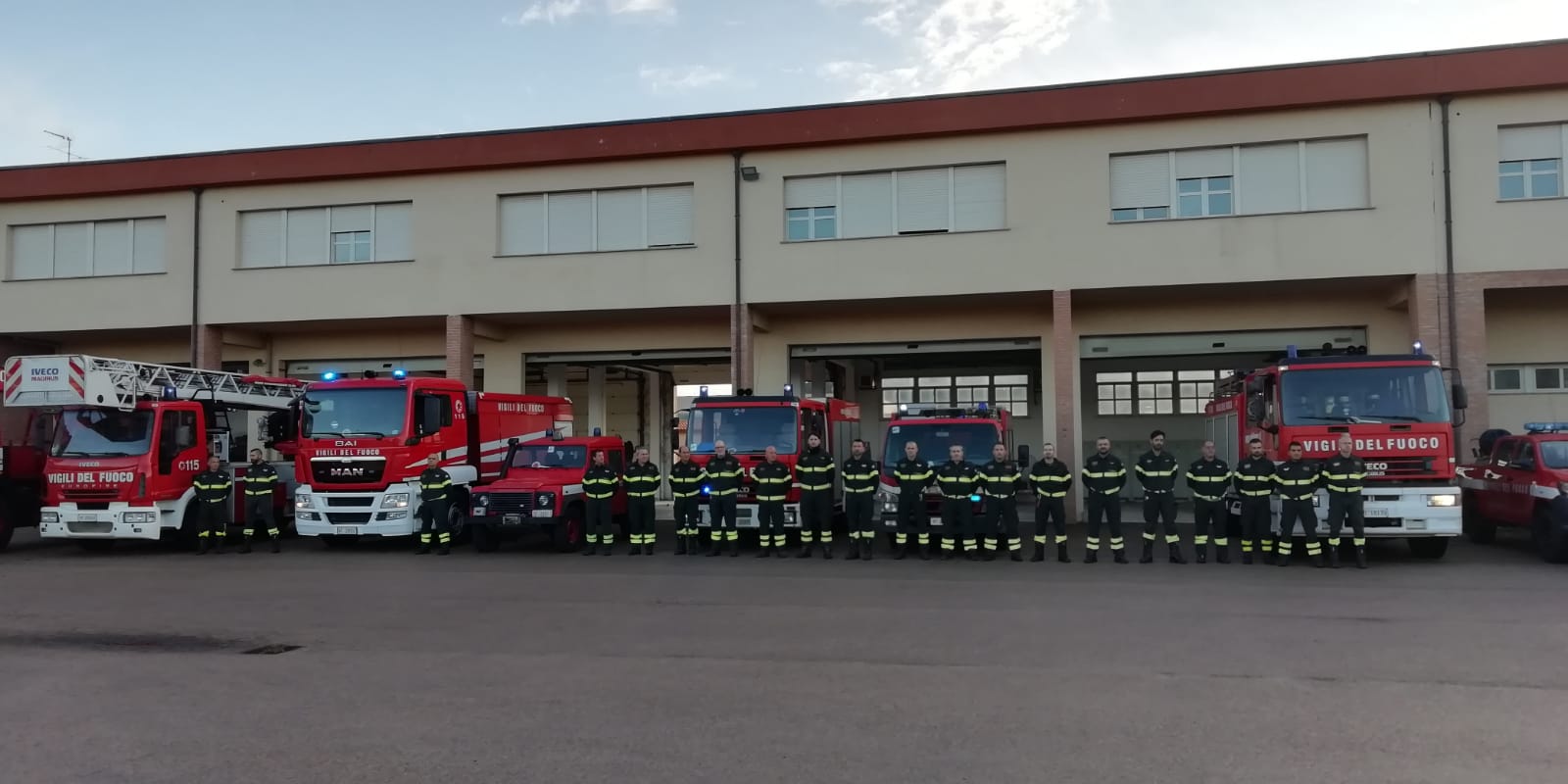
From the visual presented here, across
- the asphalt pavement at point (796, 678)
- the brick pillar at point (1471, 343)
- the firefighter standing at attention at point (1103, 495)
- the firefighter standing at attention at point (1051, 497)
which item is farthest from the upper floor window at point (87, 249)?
the brick pillar at point (1471, 343)

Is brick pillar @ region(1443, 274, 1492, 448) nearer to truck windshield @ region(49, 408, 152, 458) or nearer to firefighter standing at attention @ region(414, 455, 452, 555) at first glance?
firefighter standing at attention @ region(414, 455, 452, 555)

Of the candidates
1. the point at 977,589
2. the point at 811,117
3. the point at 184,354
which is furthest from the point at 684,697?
the point at 184,354

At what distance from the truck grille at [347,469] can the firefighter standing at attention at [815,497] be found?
6.13 meters

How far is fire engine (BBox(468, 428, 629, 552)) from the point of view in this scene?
14.4 meters

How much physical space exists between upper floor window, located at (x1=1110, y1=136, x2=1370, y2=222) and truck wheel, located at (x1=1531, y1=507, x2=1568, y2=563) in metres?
6.93

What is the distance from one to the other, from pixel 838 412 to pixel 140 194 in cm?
1693

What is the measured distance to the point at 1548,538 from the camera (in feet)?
41.2

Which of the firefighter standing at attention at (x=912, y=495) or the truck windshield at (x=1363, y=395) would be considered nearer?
the truck windshield at (x=1363, y=395)

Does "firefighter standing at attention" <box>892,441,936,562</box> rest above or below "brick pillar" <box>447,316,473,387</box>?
below

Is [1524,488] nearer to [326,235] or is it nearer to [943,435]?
[943,435]

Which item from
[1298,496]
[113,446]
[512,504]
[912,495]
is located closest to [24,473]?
[113,446]

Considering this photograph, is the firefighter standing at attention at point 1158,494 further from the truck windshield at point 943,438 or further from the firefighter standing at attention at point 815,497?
the firefighter standing at attention at point 815,497

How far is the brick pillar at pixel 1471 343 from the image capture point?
16.9 m

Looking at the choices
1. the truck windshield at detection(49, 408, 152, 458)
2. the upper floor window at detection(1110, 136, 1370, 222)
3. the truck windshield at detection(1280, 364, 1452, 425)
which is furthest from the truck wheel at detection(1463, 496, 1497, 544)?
the truck windshield at detection(49, 408, 152, 458)
